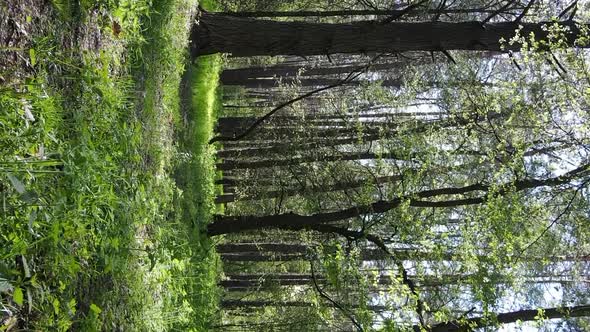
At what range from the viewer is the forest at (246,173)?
162 inches

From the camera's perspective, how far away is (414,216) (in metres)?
9.31

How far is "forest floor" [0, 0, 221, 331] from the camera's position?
11.9ft

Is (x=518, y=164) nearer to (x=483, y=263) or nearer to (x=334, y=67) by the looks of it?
(x=483, y=263)

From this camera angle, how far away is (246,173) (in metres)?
16.7

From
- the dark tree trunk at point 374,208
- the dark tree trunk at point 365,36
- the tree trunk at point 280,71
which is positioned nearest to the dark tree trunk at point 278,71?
the tree trunk at point 280,71

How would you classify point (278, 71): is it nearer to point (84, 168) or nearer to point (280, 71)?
point (280, 71)

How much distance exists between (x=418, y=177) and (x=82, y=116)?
571cm

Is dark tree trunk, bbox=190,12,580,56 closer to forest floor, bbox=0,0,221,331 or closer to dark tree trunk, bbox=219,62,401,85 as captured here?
forest floor, bbox=0,0,221,331

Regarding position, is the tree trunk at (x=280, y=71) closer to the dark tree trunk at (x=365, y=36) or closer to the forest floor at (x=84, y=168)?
the dark tree trunk at (x=365, y=36)

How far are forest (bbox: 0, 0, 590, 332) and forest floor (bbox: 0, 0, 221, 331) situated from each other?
2 centimetres

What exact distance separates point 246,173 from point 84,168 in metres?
12.2

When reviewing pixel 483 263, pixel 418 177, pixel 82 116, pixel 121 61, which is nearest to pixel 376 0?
pixel 418 177

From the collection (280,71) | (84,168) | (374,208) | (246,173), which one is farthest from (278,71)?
(84,168)

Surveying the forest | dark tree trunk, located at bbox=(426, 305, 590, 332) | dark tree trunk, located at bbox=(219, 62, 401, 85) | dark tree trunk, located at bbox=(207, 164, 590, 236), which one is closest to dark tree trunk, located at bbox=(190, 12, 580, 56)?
the forest
